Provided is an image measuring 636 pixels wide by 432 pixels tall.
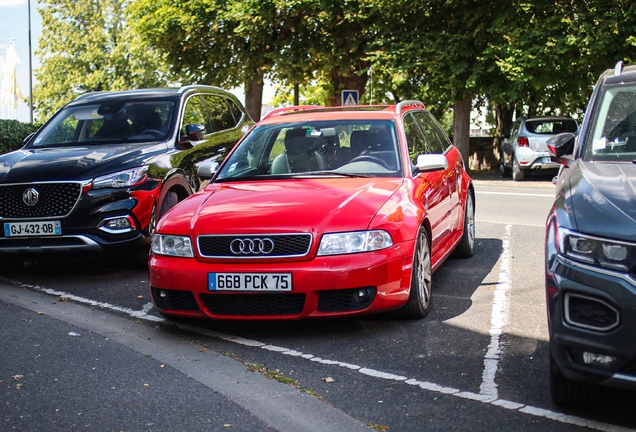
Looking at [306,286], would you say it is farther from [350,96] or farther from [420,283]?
[350,96]

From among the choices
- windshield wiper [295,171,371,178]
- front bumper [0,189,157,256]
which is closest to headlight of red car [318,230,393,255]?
windshield wiper [295,171,371,178]

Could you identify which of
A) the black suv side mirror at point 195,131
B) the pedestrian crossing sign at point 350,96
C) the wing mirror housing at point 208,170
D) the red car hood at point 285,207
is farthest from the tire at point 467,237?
the pedestrian crossing sign at point 350,96

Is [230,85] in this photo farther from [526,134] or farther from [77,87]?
[77,87]

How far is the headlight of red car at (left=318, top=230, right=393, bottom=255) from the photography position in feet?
19.5

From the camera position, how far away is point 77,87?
68125mm

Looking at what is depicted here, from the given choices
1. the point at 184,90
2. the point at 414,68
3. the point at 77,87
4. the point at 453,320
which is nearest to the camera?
the point at 453,320

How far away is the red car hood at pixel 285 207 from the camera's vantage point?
606 cm

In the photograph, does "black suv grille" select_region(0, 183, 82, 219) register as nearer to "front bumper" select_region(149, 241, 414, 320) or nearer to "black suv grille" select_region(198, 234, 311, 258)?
"front bumper" select_region(149, 241, 414, 320)

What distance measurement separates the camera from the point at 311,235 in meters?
5.96

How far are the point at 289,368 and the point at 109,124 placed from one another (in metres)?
5.39

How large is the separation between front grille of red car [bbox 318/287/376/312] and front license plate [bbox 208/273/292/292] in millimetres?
257

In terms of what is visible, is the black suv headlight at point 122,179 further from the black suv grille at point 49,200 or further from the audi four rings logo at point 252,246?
the audi four rings logo at point 252,246

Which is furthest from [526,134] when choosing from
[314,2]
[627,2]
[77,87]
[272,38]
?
[77,87]

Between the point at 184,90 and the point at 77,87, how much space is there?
198ft
